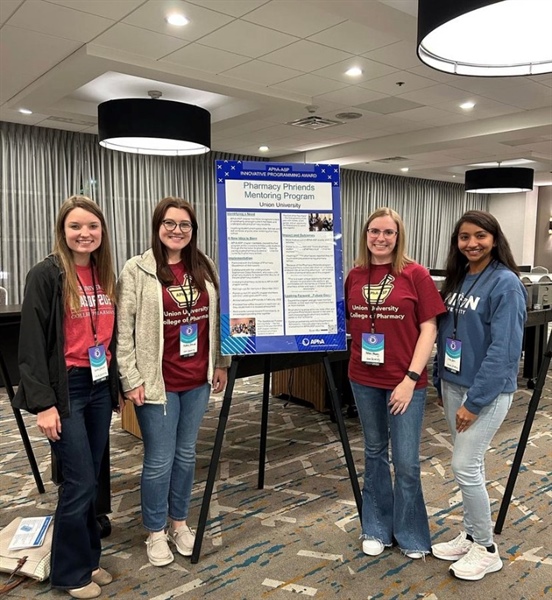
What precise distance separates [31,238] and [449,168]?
726 centimetres

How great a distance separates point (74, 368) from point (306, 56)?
10.8 ft

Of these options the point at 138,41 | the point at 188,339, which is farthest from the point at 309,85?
the point at 188,339

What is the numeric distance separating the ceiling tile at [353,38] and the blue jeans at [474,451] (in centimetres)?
263

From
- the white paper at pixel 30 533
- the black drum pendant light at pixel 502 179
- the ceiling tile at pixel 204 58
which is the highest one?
the ceiling tile at pixel 204 58

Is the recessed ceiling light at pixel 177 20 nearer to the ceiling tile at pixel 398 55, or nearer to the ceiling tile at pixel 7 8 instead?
the ceiling tile at pixel 7 8

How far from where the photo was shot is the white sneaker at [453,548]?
2373 mm

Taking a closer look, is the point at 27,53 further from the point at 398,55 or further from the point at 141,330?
the point at 141,330

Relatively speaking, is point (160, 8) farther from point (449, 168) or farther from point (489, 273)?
point (449, 168)

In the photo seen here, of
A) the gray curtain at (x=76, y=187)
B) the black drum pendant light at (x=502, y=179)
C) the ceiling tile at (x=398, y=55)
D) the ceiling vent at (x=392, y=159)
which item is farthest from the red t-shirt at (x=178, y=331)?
the ceiling vent at (x=392, y=159)

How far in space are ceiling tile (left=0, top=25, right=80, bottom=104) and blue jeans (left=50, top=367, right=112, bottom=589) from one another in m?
2.94

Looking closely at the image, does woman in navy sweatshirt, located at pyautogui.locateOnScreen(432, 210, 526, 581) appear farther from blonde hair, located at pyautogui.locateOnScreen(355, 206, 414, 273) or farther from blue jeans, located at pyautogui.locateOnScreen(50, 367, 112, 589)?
blue jeans, located at pyautogui.locateOnScreen(50, 367, 112, 589)

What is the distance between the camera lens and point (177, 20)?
11.9ft

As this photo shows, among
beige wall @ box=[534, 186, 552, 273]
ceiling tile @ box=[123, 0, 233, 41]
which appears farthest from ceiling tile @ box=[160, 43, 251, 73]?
beige wall @ box=[534, 186, 552, 273]

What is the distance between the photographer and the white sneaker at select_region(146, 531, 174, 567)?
2.34m
